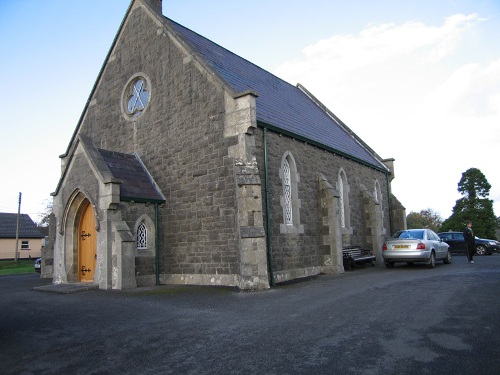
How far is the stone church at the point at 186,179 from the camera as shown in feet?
43.0

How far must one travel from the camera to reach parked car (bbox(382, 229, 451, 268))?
1591 centimetres

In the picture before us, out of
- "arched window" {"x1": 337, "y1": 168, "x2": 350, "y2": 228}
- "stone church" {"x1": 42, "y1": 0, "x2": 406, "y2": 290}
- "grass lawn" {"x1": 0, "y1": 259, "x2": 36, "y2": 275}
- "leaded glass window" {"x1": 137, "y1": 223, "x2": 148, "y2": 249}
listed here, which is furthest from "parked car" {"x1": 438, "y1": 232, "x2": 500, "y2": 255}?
"grass lawn" {"x1": 0, "y1": 259, "x2": 36, "y2": 275}

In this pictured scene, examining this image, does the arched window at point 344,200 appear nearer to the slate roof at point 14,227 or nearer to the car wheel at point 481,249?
the car wheel at point 481,249

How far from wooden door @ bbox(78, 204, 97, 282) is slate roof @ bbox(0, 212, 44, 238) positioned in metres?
41.9

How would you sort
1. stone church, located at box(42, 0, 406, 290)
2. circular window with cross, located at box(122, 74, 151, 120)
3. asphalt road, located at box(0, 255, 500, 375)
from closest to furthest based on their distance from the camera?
asphalt road, located at box(0, 255, 500, 375)
stone church, located at box(42, 0, 406, 290)
circular window with cross, located at box(122, 74, 151, 120)

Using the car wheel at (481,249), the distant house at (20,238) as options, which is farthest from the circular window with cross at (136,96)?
the distant house at (20,238)

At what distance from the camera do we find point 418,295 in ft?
31.0

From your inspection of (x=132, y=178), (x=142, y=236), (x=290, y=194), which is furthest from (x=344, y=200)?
(x=132, y=178)

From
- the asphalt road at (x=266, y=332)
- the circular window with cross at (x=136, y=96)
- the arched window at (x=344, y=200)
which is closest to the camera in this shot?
the asphalt road at (x=266, y=332)

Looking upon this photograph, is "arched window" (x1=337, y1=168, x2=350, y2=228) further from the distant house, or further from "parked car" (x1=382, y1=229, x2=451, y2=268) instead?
the distant house

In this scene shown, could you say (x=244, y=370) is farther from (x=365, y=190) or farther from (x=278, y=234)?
Result: (x=365, y=190)

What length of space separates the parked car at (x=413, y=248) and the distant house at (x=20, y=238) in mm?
48383

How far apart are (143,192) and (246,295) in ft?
19.8

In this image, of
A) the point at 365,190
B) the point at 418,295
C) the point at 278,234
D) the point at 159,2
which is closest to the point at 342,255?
the point at 278,234
